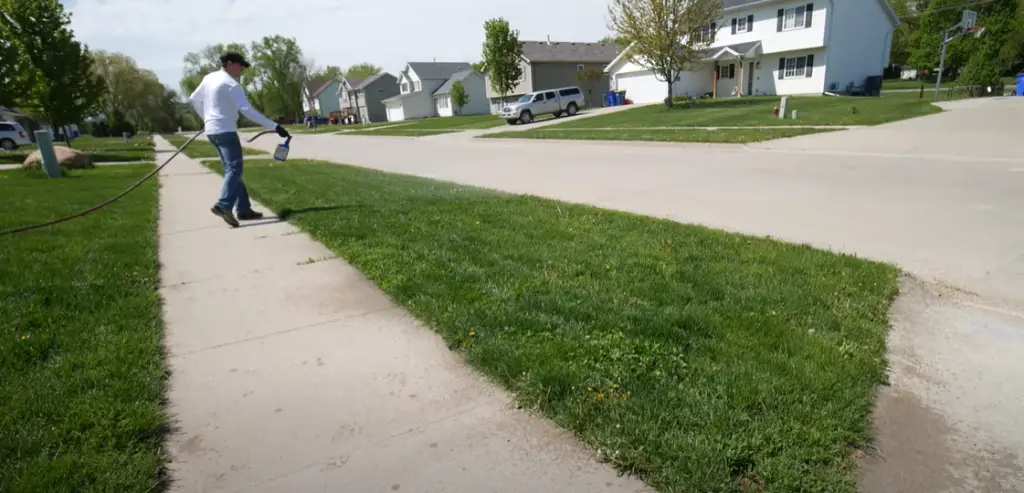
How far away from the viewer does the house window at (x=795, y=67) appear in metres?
35.1

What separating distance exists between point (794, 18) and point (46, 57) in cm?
3969

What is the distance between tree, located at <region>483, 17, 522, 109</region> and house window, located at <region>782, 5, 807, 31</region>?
19467mm

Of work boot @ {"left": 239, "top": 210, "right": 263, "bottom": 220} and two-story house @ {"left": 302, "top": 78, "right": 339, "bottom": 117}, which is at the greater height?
two-story house @ {"left": 302, "top": 78, "right": 339, "bottom": 117}

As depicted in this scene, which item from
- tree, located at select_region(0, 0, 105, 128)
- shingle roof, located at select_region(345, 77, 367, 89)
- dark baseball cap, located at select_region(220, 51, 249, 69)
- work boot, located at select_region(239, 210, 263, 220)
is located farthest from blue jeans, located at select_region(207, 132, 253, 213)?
shingle roof, located at select_region(345, 77, 367, 89)

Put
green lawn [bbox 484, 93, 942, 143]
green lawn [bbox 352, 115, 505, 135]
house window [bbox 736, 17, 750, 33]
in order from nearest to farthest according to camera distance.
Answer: green lawn [bbox 484, 93, 942, 143] < green lawn [bbox 352, 115, 505, 135] < house window [bbox 736, 17, 750, 33]

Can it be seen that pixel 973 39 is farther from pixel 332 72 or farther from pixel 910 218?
pixel 332 72

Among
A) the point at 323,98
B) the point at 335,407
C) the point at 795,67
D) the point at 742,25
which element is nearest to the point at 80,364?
the point at 335,407

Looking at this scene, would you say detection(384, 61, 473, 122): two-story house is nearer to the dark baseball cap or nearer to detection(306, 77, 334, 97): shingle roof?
detection(306, 77, 334, 97): shingle roof

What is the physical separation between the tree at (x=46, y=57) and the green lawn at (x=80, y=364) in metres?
21.4

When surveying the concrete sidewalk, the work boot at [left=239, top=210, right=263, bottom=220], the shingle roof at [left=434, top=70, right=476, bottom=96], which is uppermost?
the shingle roof at [left=434, top=70, right=476, bottom=96]

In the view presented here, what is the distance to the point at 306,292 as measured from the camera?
4.52 m

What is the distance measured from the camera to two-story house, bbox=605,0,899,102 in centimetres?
3375

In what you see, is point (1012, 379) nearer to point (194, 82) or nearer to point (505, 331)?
point (505, 331)

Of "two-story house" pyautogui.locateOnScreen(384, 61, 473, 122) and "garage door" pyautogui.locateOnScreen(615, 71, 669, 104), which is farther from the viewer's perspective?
"two-story house" pyautogui.locateOnScreen(384, 61, 473, 122)
